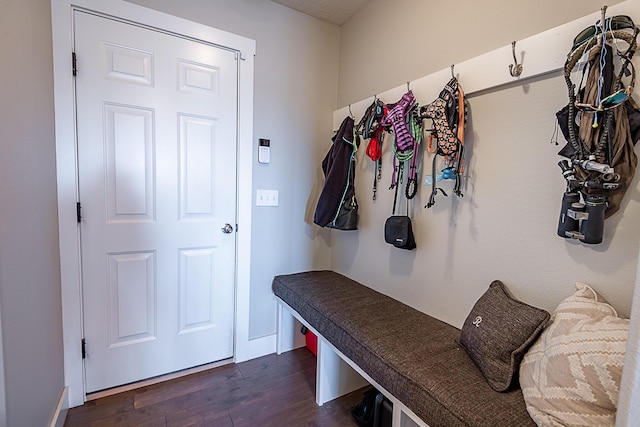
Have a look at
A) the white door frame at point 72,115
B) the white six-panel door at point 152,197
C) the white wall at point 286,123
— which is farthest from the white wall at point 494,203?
the white six-panel door at point 152,197

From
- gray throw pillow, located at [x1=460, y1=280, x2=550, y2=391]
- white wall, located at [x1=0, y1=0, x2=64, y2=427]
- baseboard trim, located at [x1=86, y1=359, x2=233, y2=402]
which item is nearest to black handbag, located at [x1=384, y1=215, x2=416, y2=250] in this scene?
gray throw pillow, located at [x1=460, y1=280, x2=550, y2=391]

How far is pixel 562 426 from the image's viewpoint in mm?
795

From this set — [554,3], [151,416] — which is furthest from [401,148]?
[151,416]

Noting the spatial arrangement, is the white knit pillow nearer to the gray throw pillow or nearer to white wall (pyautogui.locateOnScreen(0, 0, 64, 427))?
the gray throw pillow

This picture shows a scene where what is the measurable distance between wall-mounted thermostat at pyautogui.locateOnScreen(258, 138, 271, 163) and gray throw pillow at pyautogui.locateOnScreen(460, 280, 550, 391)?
1.58m

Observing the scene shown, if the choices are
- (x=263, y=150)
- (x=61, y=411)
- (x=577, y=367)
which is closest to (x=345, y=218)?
(x=263, y=150)

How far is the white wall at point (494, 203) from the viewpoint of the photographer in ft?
3.54

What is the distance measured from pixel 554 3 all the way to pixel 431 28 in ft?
2.01

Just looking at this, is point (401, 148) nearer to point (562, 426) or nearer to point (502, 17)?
point (502, 17)

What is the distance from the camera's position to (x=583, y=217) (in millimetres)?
987

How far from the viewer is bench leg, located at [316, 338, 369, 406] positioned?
1694 millimetres

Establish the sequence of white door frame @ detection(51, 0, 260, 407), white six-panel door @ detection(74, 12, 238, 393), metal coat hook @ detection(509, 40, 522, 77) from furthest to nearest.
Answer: white six-panel door @ detection(74, 12, 238, 393) < white door frame @ detection(51, 0, 260, 407) < metal coat hook @ detection(509, 40, 522, 77)

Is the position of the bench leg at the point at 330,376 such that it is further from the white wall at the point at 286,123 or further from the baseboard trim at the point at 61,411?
the baseboard trim at the point at 61,411

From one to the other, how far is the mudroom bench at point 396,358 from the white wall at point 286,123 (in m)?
0.24
